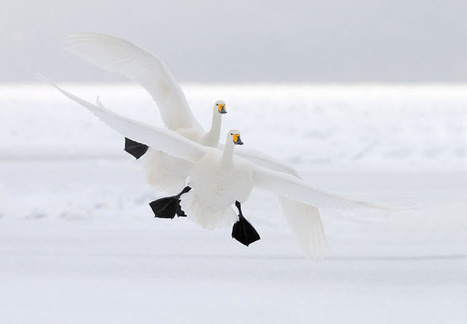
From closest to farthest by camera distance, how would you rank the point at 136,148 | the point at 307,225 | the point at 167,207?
the point at 167,207
the point at 136,148
the point at 307,225

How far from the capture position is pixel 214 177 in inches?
64.6

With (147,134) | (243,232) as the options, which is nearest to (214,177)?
(147,134)

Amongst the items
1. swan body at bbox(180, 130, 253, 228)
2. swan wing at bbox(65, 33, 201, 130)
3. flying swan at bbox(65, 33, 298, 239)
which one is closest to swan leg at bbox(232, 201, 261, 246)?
flying swan at bbox(65, 33, 298, 239)

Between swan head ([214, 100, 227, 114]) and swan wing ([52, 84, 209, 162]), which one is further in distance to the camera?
swan head ([214, 100, 227, 114])

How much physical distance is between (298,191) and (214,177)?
0.19 metres

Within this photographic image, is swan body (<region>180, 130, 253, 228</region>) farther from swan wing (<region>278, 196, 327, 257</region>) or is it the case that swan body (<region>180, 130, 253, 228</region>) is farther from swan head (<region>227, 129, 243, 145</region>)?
swan wing (<region>278, 196, 327, 257</region>)

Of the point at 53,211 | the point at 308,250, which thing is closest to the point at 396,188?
the point at 53,211

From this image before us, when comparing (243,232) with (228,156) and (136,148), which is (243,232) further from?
(136,148)

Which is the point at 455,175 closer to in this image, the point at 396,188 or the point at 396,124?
the point at 396,188

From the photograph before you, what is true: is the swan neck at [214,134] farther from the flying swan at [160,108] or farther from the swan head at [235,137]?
the swan head at [235,137]

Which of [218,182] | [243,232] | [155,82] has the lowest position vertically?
[243,232]

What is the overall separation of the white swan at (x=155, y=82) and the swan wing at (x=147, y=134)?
0.24 meters

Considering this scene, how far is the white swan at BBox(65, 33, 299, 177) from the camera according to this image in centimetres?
198

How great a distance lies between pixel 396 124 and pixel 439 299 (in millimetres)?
10069
